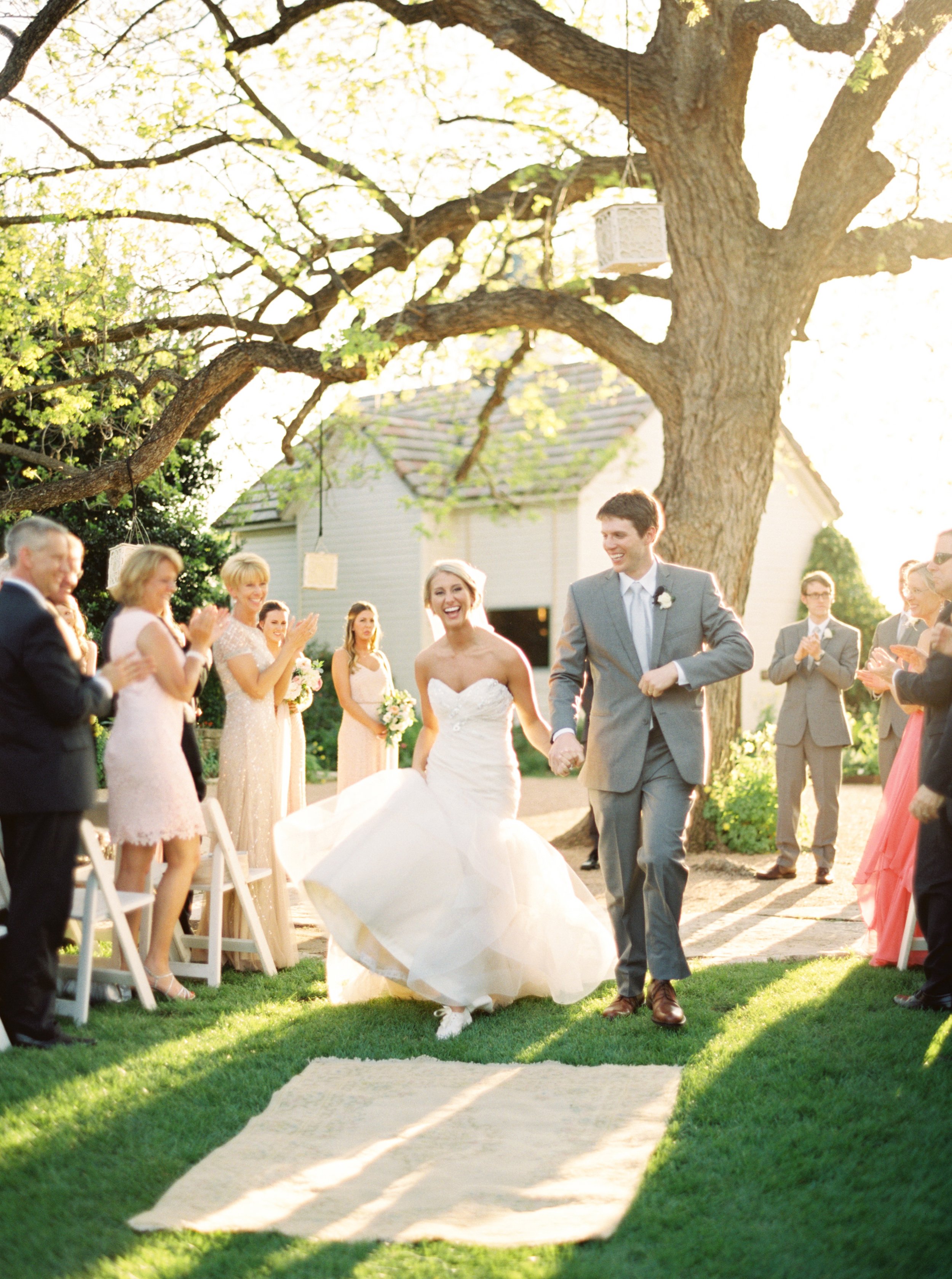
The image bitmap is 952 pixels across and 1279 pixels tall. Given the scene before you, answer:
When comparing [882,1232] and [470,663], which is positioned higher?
[470,663]

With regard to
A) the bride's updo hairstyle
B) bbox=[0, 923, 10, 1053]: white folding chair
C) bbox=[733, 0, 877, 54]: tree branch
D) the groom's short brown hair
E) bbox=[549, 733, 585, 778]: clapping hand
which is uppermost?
bbox=[733, 0, 877, 54]: tree branch

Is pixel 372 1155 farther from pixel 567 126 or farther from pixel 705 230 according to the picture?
pixel 567 126

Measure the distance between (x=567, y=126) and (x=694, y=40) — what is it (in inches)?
119

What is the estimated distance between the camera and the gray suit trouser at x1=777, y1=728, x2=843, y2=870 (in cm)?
1083

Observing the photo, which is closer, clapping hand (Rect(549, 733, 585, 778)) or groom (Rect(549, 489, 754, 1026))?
clapping hand (Rect(549, 733, 585, 778))

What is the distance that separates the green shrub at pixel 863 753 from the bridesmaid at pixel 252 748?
16.5 m

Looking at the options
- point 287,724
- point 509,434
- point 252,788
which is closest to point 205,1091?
point 252,788

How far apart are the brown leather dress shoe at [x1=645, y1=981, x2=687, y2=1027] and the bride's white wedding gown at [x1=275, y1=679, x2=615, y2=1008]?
1.66 feet

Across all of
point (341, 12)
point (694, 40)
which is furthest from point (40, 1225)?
point (341, 12)

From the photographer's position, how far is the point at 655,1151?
4543 mm

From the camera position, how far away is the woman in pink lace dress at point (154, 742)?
6.40m

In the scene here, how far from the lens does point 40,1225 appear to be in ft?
12.8

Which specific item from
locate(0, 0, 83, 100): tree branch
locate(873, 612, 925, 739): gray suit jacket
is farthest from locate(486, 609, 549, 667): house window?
locate(0, 0, 83, 100): tree branch

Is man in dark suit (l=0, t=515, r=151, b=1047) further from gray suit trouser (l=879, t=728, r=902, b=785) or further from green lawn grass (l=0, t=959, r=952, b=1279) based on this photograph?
gray suit trouser (l=879, t=728, r=902, b=785)
